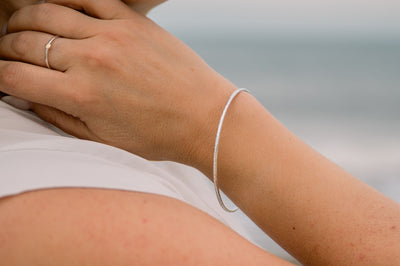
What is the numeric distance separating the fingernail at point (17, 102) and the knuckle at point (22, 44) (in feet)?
0.22

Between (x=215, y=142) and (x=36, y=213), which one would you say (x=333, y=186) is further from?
(x=36, y=213)

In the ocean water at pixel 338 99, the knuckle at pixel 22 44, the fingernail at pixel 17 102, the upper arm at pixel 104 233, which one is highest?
the knuckle at pixel 22 44

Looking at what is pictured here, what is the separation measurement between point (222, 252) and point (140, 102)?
306mm

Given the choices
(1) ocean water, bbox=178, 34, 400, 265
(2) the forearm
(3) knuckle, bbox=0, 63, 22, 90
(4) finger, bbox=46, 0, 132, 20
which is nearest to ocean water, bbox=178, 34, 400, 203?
(1) ocean water, bbox=178, 34, 400, 265

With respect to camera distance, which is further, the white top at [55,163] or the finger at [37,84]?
the finger at [37,84]

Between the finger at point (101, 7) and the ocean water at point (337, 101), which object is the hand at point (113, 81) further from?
the ocean water at point (337, 101)

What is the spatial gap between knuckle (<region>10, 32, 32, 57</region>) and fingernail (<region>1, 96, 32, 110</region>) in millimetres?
68

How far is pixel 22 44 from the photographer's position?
724 millimetres

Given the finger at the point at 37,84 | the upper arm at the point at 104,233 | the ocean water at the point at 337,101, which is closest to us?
the upper arm at the point at 104,233

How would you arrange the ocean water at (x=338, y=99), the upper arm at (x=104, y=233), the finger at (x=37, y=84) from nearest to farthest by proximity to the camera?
the upper arm at (x=104, y=233) < the finger at (x=37, y=84) < the ocean water at (x=338, y=99)

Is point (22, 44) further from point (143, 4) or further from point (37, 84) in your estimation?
point (143, 4)

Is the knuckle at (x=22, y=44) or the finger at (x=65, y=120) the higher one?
the knuckle at (x=22, y=44)

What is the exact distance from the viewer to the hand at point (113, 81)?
0.71 m

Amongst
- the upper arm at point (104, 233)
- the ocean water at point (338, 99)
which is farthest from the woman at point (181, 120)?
the ocean water at point (338, 99)
